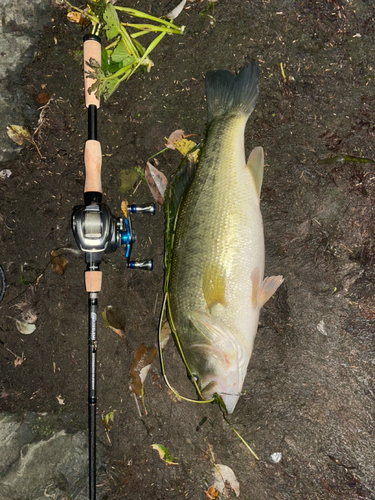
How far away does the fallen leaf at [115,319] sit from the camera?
311 centimetres

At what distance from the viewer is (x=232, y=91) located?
2816 millimetres

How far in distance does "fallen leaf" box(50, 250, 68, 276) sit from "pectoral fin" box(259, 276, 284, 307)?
165 cm

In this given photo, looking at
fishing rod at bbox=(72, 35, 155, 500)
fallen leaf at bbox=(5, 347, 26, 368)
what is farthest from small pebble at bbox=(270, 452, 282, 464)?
fallen leaf at bbox=(5, 347, 26, 368)

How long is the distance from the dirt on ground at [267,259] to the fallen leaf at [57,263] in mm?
59

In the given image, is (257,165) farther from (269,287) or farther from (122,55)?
(122,55)

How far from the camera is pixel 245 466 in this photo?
2.96 metres

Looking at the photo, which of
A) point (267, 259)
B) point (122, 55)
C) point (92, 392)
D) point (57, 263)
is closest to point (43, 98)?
point (122, 55)

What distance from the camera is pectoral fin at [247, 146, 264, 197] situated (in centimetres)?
271

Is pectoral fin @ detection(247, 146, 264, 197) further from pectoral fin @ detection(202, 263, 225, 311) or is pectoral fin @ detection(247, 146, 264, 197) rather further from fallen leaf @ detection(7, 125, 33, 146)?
fallen leaf @ detection(7, 125, 33, 146)

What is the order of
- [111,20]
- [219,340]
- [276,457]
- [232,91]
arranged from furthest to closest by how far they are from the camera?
[276,457] < [232,91] < [111,20] < [219,340]

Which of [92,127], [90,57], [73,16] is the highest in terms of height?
[73,16]

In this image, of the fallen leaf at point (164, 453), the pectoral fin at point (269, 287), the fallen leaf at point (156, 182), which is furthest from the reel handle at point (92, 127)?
the fallen leaf at point (164, 453)

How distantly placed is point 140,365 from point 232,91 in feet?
7.46

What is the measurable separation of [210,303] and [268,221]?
2.93 ft
